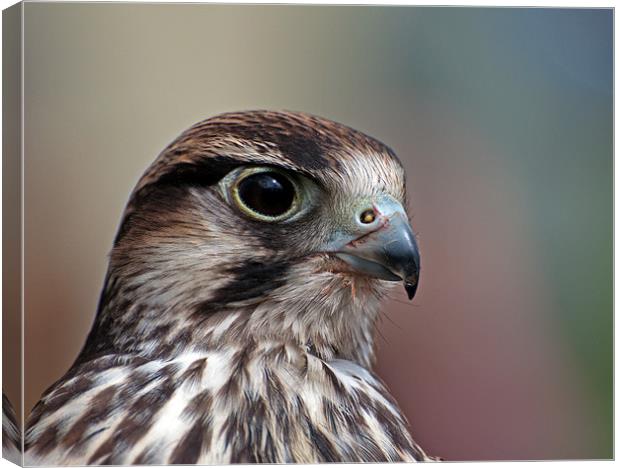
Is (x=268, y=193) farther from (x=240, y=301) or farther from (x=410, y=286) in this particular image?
(x=410, y=286)

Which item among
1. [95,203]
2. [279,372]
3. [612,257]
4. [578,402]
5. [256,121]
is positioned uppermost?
[256,121]

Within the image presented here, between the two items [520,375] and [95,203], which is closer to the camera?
[95,203]

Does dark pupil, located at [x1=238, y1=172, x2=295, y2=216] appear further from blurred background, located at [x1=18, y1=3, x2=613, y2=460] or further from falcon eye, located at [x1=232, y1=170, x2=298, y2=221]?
blurred background, located at [x1=18, y1=3, x2=613, y2=460]

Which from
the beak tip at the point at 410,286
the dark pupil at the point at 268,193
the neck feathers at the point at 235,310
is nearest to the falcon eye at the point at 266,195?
the dark pupil at the point at 268,193

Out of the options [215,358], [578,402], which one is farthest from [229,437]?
[578,402]

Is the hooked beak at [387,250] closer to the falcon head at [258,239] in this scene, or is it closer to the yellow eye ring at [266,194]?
the falcon head at [258,239]

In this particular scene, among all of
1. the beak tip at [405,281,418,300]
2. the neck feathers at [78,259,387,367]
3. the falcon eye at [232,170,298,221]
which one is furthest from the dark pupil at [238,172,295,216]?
the beak tip at [405,281,418,300]

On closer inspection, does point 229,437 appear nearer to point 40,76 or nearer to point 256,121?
point 256,121
